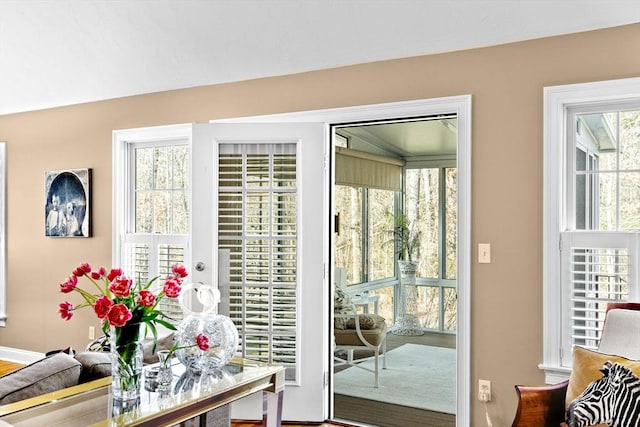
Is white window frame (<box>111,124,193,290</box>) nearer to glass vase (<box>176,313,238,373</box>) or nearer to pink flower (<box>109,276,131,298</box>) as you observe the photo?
glass vase (<box>176,313,238,373</box>)

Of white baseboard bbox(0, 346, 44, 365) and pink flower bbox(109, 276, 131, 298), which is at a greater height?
pink flower bbox(109, 276, 131, 298)

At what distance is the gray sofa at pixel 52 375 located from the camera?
2.12 metres

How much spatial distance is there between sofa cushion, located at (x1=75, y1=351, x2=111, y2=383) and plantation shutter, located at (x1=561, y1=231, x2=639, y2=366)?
2304mm

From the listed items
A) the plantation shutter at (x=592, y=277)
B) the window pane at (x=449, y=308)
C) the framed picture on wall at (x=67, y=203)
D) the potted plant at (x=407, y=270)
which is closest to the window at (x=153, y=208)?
the framed picture on wall at (x=67, y=203)

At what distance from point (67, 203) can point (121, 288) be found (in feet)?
11.0

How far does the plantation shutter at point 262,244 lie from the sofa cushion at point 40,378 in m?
1.73

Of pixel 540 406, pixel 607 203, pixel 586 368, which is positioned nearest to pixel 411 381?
pixel 607 203

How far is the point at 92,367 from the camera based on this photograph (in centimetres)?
247

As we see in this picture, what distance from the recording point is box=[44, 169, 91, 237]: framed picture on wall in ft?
16.6

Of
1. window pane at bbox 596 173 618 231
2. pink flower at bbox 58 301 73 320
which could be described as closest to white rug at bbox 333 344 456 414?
window pane at bbox 596 173 618 231

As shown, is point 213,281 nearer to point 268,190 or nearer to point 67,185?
point 268,190

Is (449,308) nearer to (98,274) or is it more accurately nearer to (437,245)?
(437,245)

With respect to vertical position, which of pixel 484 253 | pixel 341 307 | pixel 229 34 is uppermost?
pixel 229 34

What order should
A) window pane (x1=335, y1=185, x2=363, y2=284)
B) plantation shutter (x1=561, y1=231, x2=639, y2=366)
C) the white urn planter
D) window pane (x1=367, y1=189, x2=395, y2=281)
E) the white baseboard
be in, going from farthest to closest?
the white urn planter → window pane (x1=367, y1=189, x2=395, y2=281) → window pane (x1=335, y1=185, x2=363, y2=284) → the white baseboard → plantation shutter (x1=561, y1=231, x2=639, y2=366)
